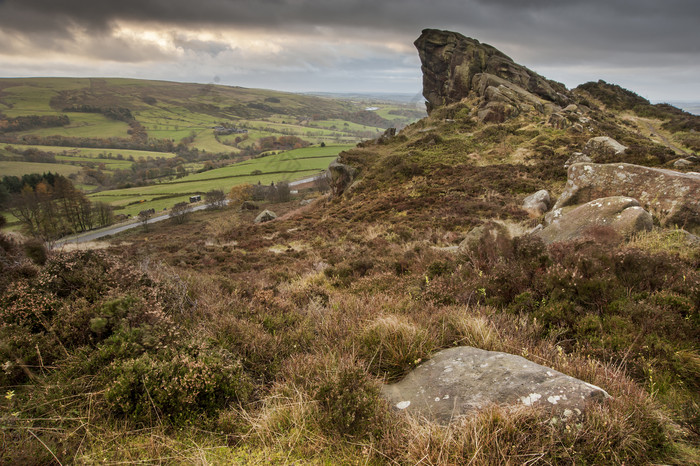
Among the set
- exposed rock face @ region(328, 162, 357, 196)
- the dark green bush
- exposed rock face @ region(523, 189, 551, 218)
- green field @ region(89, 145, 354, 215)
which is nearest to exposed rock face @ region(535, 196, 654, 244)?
exposed rock face @ region(523, 189, 551, 218)

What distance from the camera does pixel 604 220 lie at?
7.61 meters

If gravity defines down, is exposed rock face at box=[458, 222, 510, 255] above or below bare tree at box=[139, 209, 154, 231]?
above

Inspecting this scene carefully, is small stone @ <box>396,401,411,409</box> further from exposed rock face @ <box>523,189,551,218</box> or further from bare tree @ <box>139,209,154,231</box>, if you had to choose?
bare tree @ <box>139,209,154,231</box>

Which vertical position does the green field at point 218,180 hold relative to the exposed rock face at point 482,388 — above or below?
below

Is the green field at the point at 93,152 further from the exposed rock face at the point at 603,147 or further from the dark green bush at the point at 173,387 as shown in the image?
the dark green bush at the point at 173,387

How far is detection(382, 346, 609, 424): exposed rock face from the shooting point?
2.49 m

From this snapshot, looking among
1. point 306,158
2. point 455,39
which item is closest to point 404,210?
point 455,39

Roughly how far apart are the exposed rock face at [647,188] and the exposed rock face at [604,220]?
1.28 meters

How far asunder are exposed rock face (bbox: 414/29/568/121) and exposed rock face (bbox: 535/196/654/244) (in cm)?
3052

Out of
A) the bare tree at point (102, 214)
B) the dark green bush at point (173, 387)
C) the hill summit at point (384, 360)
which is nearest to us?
the hill summit at point (384, 360)

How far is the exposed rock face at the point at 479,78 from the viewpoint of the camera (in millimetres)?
36259

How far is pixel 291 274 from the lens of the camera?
34.3 ft

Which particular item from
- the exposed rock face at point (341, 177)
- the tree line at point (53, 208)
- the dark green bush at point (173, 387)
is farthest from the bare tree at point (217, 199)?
the dark green bush at point (173, 387)

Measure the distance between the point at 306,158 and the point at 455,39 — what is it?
6059 cm
